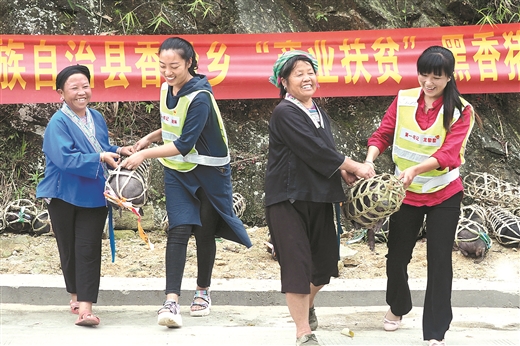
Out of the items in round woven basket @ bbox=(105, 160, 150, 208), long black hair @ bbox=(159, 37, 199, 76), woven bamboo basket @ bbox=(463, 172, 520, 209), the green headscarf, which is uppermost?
long black hair @ bbox=(159, 37, 199, 76)

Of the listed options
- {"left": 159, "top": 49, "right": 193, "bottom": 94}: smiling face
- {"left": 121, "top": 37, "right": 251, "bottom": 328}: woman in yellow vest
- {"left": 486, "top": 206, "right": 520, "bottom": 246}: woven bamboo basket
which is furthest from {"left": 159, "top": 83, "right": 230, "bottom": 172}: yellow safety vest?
{"left": 486, "top": 206, "right": 520, "bottom": 246}: woven bamboo basket

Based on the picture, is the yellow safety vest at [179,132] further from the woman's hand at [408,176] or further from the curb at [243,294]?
the woman's hand at [408,176]

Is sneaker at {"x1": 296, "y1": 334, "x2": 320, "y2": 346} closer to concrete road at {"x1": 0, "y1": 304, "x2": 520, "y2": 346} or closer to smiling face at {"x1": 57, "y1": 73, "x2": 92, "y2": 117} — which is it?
concrete road at {"x1": 0, "y1": 304, "x2": 520, "y2": 346}

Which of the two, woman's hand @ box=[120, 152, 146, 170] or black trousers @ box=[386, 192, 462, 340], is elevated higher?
woman's hand @ box=[120, 152, 146, 170]

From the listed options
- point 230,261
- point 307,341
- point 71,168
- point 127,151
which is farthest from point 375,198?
point 230,261

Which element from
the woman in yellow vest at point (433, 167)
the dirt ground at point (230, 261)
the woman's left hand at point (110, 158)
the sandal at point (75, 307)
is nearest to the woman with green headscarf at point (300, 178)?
the woman in yellow vest at point (433, 167)

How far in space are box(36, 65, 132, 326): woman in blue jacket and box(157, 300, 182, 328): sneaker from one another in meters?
0.52

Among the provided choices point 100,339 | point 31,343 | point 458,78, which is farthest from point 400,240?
point 458,78

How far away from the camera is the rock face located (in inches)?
330

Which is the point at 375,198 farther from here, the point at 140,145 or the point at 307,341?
the point at 140,145

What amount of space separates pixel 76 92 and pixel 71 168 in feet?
1.78

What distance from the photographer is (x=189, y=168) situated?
16.3 feet

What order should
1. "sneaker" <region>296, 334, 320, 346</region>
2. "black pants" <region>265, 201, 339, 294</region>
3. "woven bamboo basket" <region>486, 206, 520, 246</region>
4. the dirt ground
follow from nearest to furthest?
1. "sneaker" <region>296, 334, 320, 346</region>
2. "black pants" <region>265, 201, 339, 294</region>
3. the dirt ground
4. "woven bamboo basket" <region>486, 206, 520, 246</region>

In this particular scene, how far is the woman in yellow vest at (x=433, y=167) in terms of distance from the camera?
424 cm
